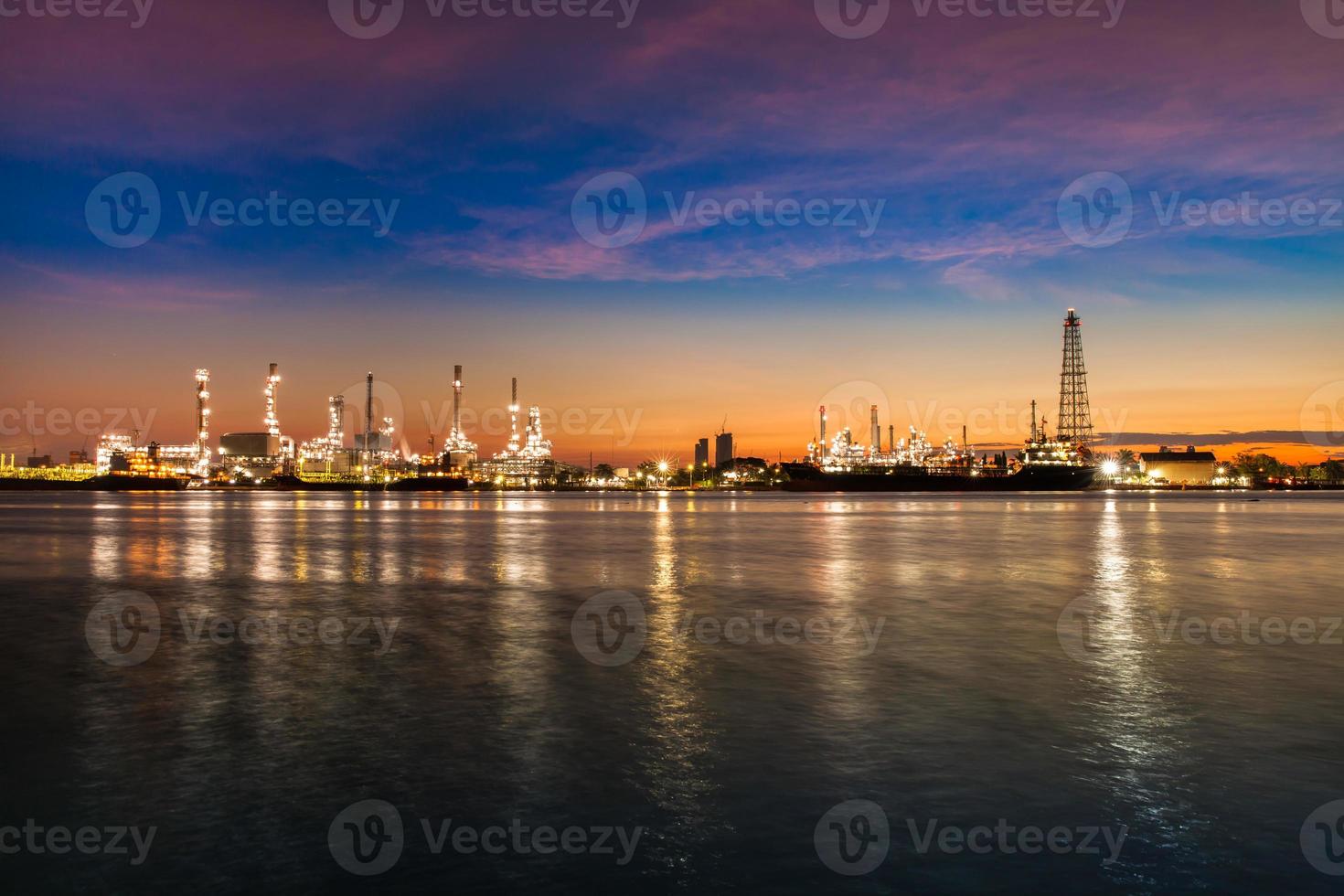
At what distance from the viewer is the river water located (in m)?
6.06

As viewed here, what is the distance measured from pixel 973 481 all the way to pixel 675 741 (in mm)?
192069

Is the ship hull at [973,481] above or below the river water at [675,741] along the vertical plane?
below

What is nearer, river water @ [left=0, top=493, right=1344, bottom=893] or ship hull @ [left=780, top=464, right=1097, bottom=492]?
river water @ [left=0, top=493, right=1344, bottom=893]

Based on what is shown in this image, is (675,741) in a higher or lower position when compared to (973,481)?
higher

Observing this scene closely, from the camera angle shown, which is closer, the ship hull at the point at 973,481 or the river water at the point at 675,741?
the river water at the point at 675,741

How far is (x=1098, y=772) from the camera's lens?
26.0 ft

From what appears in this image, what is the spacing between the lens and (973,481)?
189125 millimetres

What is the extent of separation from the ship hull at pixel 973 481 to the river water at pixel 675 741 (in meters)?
167

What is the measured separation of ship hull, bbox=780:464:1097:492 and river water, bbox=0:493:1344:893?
167m

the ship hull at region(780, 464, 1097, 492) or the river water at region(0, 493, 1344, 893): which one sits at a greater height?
the river water at region(0, 493, 1344, 893)

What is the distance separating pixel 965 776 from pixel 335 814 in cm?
545

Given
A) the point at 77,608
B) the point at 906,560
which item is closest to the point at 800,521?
the point at 906,560

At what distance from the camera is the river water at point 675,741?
19.9 ft

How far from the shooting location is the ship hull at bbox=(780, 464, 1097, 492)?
180250mm
